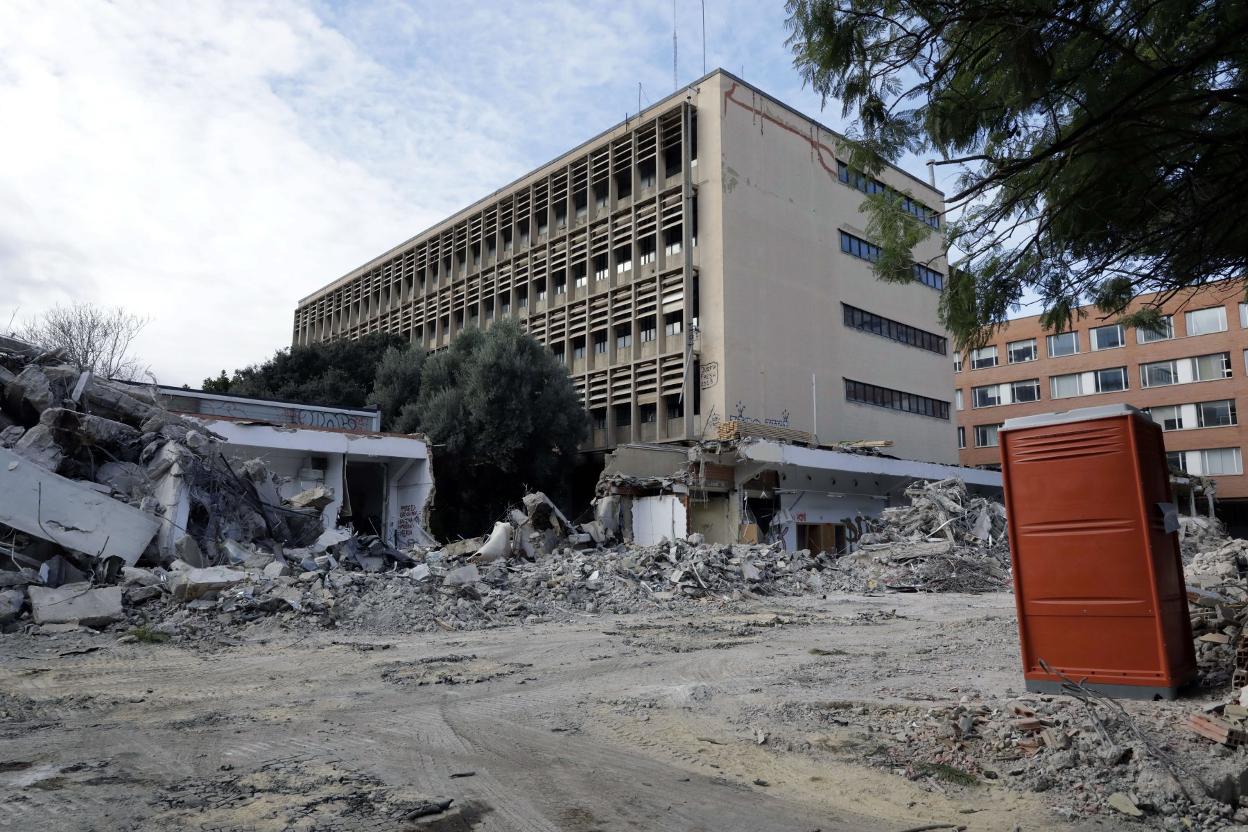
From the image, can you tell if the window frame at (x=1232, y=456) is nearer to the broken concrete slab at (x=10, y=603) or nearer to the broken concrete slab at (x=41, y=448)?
the broken concrete slab at (x=41, y=448)

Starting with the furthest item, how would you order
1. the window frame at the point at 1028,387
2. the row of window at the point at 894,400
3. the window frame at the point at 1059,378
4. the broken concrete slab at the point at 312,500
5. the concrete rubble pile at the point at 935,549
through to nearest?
the window frame at the point at 1028,387 < the window frame at the point at 1059,378 < the row of window at the point at 894,400 < the concrete rubble pile at the point at 935,549 < the broken concrete slab at the point at 312,500

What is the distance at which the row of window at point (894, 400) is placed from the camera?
131ft

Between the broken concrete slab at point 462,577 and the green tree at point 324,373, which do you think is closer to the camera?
the broken concrete slab at point 462,577

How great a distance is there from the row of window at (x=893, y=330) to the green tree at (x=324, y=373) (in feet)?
77.8

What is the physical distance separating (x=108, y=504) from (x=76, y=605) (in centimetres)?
242

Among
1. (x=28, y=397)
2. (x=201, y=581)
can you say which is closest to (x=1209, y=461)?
(x=201, y=581)

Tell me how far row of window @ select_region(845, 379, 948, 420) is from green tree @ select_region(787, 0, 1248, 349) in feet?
109

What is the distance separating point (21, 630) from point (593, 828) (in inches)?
358

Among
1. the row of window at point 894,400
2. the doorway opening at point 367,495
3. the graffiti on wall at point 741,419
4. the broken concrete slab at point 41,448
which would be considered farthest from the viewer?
the row of window at point 894,400

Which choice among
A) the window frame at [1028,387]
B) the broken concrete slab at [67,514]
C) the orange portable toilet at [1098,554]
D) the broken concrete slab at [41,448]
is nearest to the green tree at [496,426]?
the broken concrete slab at [41,448]

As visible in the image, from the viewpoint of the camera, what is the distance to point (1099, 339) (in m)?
52.0

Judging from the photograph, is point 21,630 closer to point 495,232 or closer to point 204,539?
point 204,539

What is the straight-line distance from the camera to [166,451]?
14344 millimetres

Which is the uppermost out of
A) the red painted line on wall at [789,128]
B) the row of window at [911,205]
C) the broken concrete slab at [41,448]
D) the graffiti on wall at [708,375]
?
the red painted line on wall at [789,128]
